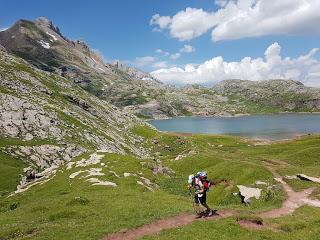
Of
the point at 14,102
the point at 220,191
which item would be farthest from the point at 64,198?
the point at 14,102

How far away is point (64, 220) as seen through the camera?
3938cm

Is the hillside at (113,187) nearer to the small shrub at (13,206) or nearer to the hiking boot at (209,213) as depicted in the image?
the small shrub at (13,206)

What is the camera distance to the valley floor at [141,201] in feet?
109

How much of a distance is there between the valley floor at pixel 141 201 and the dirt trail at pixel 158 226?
2.02 ft

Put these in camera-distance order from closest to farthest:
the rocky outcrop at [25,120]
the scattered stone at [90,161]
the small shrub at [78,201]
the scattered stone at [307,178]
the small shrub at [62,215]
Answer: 1. the small shrub at [62,215]
2. the small shrub at [78,201]
3. the scattered stone at [307,178]
4. the scattered stone at [90,161]
5. the rocky outcrop at [25,120]

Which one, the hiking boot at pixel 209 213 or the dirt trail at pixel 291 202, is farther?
the dirt trail at pixel 291 202

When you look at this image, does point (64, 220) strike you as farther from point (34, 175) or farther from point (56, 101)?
point (56, 101)

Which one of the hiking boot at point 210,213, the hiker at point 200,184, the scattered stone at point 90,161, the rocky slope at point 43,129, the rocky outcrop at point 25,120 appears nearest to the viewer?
the hiker at point 200,184

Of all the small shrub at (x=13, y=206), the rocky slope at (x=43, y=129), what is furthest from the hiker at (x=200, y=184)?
the rocky slope at (x=43, y=129)

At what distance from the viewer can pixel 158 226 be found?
112 feet

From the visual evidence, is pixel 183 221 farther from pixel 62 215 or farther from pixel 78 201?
pixel 78 201

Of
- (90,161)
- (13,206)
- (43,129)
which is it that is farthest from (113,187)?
(43,129)

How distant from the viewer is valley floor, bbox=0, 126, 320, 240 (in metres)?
33.1

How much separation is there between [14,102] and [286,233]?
93.0 metres
